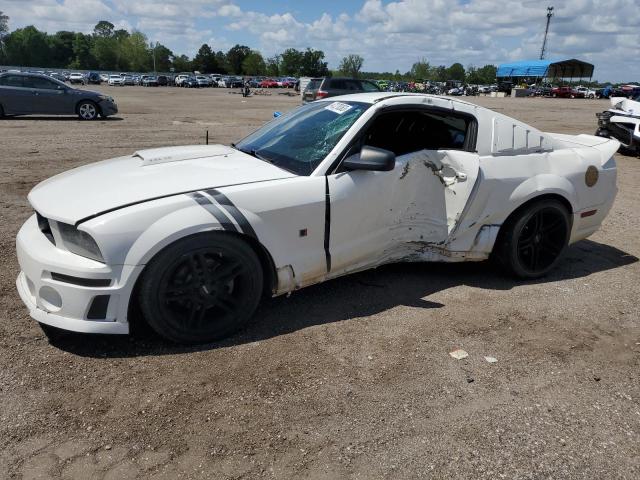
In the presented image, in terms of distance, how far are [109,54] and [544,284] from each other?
5498 inches

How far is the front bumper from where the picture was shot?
2830mm

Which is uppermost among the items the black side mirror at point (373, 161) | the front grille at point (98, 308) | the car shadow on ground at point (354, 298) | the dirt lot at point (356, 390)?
the black side mirror at point (373, 161)

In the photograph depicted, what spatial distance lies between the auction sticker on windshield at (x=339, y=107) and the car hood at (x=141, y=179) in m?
0.78

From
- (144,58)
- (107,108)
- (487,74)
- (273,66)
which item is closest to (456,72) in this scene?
(487,74)

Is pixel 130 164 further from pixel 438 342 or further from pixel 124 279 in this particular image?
pixel 438 342

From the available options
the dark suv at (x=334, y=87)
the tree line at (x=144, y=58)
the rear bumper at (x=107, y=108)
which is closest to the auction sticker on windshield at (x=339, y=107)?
the rear bumper at (x=107, y=108)

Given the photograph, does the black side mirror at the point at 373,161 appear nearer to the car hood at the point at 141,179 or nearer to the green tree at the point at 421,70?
the car hood at the point at 141,179

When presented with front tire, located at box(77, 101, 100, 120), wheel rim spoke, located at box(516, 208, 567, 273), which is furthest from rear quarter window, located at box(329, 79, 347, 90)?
wheel rim spoke, located at box(516, 208, 567, 273)

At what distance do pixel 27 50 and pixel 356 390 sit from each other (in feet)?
470

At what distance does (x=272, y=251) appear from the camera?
3.25 m

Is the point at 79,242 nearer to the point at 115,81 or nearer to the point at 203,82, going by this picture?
the point at 203,82

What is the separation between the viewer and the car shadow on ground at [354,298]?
3166 millimetres

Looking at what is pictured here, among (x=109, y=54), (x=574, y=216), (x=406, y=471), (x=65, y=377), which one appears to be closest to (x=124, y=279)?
(x=65, y=377)

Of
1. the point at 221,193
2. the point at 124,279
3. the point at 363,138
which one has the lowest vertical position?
the point at 124,279
